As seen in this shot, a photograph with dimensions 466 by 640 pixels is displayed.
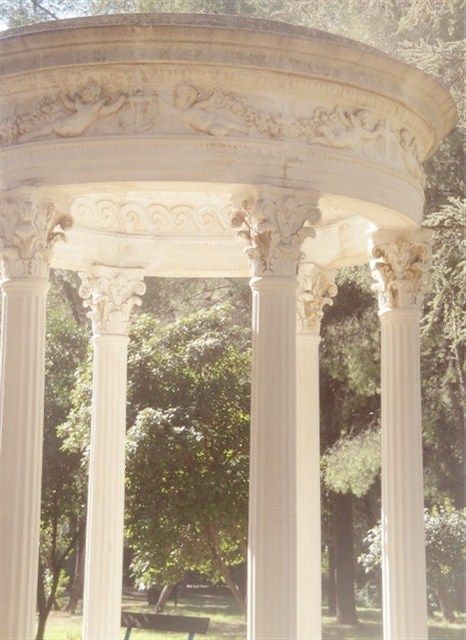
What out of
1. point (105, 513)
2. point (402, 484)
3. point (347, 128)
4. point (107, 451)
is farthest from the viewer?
point (107, 451)

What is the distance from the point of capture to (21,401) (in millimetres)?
25625

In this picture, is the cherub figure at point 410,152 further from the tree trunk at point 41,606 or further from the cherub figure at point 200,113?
the tree trunk at point 41,606

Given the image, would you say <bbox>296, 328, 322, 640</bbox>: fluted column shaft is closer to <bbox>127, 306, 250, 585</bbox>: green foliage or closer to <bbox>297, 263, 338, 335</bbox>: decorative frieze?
<bbox>297, 263, 338, 335</bbox>: decorative frieze

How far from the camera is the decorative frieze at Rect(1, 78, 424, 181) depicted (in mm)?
25094

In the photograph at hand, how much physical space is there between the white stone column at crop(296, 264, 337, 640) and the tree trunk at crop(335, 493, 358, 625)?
29172mm

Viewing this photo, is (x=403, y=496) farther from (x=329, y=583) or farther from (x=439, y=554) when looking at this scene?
(x=329, y=583)

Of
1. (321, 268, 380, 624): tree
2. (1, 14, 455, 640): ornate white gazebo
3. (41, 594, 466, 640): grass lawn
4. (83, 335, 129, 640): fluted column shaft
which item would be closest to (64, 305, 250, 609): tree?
(321, 268, 380, 624): tree

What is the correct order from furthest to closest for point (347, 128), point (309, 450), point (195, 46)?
point (309, 450), point (347, 128), point (195, 46)

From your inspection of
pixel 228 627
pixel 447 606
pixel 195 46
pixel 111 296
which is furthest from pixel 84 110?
pixel 228 627

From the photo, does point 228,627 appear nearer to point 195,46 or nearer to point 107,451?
point 107,451

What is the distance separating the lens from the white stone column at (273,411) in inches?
969

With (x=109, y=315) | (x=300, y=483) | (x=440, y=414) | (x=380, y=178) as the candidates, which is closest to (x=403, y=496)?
(x=300, y=483)

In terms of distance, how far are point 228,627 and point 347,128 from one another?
5303 cm

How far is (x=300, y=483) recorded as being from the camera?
35.0 m
